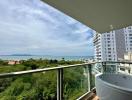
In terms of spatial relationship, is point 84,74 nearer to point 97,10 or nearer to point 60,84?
point 60,84

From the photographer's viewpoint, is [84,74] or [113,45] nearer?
[84,74]

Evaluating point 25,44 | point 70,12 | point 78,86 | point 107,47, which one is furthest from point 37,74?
point 107,47

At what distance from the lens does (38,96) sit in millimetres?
2379

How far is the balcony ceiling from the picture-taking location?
3.09 meters

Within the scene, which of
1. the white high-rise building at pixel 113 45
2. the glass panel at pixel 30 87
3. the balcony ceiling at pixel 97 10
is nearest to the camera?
the glass panel at pixel 30 87

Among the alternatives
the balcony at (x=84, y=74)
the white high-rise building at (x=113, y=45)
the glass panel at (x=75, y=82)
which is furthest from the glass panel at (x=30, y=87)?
the white high-rise building at (x=113, y=45)

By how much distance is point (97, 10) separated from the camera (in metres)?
3.61

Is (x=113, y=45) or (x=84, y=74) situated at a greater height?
(x=113, y=45)

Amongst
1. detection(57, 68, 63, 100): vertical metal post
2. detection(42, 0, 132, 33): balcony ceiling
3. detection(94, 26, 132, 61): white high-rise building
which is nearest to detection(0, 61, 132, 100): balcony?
detection(57, 68, 63, 100): vertical metal post

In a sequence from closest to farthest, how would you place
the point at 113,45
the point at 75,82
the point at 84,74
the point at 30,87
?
the point at 30,87, the point at 75,82, the point at 84,74, the point at 113,45

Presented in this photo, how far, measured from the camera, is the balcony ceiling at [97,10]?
10.1 ft

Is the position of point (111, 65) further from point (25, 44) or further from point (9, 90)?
point (25, 44)

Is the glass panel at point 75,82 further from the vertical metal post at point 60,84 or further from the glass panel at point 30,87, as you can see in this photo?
the glass panel at point 30,87

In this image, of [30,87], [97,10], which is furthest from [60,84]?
[97,10]
